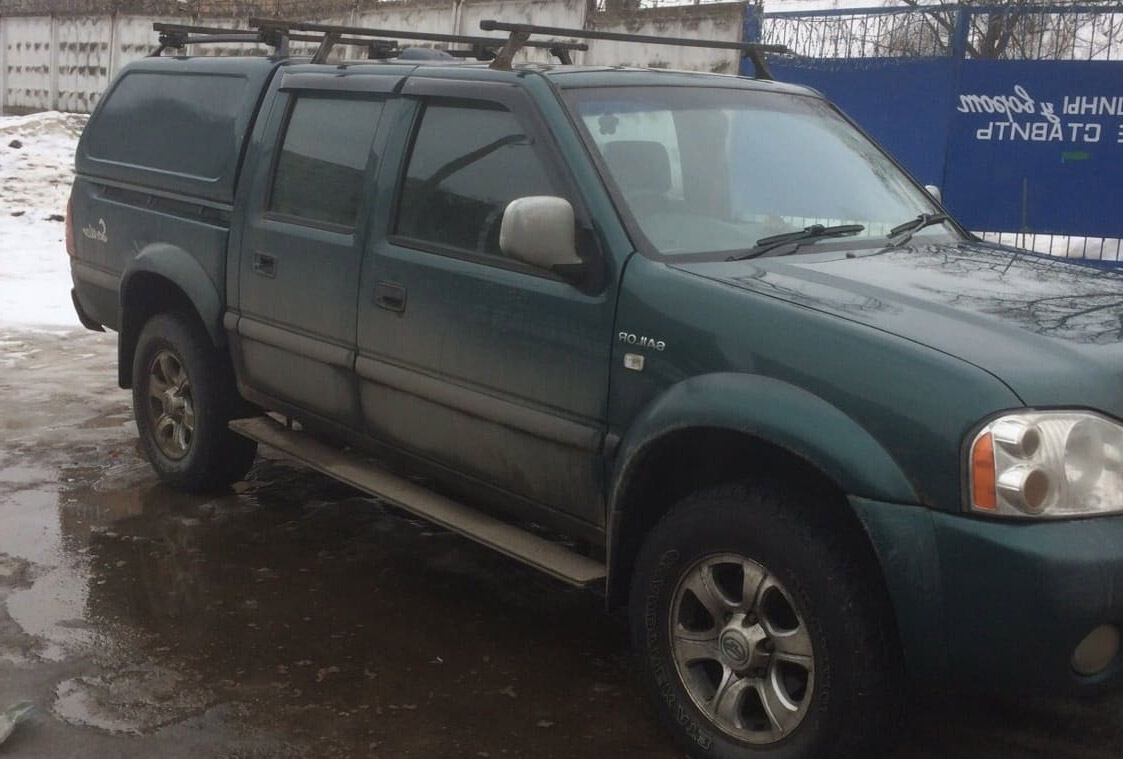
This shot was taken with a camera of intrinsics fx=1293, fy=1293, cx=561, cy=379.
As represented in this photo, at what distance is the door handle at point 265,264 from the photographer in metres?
4.95

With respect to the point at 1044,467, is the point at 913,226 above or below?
above

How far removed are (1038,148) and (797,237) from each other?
5.80 meters

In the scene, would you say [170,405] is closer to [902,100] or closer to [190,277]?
[190,277]

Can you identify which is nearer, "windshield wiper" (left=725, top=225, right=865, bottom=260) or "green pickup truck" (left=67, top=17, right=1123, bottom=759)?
"green pickup truck" (left=67, top=17, right=1123, bottom=759)

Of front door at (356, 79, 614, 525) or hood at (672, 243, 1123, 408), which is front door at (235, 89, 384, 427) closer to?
front door at (356, 79, 614, 525)

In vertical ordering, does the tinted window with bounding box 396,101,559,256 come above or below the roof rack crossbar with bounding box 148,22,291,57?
below

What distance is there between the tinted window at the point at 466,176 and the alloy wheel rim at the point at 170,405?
1793 millimetres

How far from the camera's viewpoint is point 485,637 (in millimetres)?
4328

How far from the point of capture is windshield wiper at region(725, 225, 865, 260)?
149 inches

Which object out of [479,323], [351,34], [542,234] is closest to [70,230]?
[351,34]

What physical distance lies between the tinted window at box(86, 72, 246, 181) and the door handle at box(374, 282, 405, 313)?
1224 millimetres

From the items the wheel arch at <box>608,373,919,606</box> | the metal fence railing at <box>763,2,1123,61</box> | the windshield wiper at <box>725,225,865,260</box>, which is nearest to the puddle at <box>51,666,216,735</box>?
the wheel arch at <box>608,373,919,606</box>

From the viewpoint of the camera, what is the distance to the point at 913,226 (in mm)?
4297

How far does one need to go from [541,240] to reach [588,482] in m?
0.72
